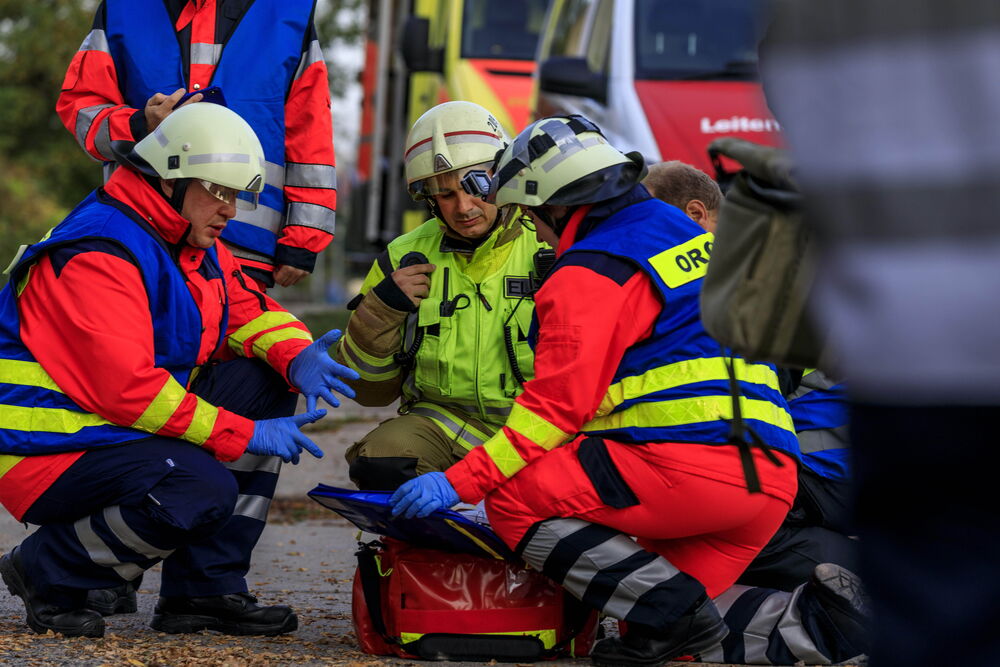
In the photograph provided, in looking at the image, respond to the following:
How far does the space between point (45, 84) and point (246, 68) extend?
21.2 m

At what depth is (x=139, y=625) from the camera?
12.9ft

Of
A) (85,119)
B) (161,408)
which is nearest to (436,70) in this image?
(85,119)

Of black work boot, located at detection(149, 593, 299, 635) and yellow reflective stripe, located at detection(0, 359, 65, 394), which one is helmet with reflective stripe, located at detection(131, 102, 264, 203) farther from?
black work boot, located at detection(149, 593, 299, 635)

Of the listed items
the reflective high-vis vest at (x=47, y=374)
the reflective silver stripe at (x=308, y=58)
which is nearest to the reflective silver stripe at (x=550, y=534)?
the reflective high-vis vest at (x=47, y=374)

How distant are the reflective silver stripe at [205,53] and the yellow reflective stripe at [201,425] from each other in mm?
1243

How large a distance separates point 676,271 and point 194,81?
1747 millimetres

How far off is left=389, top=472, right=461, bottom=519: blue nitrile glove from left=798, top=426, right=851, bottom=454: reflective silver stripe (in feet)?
3.73

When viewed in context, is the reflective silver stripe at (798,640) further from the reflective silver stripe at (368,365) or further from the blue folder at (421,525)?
the reflective silver stripe at (368,365)

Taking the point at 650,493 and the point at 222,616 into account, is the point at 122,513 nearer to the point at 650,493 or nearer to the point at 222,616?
the point at 222,616

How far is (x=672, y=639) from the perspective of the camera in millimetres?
3379

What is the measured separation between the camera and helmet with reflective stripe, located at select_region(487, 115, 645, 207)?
3496 millimetres

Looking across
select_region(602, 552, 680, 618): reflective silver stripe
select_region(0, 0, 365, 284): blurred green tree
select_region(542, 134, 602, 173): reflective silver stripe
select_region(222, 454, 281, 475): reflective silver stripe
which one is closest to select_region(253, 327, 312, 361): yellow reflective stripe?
select_region(222, 454, 281, 475): reflective silver stripe

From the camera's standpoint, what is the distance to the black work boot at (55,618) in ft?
11.9

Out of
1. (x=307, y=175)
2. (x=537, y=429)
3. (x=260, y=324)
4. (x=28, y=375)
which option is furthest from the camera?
(x=307, y=175)
